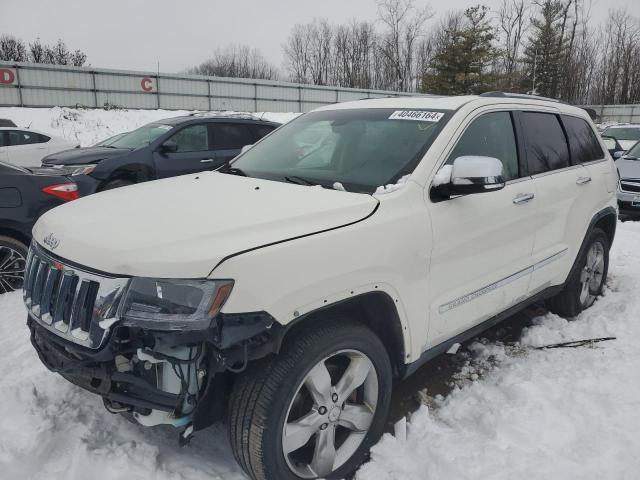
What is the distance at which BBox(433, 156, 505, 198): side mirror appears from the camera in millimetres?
2529

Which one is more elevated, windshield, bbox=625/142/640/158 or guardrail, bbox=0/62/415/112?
guardrail, bbox=0/62/415/112

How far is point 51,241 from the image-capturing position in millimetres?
2301

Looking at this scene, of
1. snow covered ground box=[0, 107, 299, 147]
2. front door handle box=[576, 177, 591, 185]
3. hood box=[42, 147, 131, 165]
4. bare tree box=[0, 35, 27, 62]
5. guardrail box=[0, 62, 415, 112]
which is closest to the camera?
front door handle box=[576, 177, 591, 185]

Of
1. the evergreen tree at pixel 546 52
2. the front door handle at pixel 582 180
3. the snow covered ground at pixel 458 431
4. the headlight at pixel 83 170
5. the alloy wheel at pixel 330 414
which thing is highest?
the evergreen tree at pixel 546 52

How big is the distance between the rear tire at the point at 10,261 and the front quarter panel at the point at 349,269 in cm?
364

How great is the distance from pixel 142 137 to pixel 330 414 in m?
7.56

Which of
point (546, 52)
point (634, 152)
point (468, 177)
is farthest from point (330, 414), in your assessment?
point (546, 52)

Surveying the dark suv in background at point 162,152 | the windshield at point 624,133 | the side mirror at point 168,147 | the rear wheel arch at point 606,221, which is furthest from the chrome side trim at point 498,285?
the windshield at point 624,133

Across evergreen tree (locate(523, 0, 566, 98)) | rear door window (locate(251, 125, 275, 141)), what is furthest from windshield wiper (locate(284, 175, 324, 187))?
evergreen tree (locate(523, 0, 566, 98))

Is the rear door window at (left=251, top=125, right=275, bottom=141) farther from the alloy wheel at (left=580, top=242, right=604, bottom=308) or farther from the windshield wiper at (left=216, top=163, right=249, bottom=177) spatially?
the alloy wheel at (left=580, top=242, right=604, bottom=308)

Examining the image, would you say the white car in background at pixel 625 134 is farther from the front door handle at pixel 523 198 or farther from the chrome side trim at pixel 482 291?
the chrome side trim at pixel 482 291

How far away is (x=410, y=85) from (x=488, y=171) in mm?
53840

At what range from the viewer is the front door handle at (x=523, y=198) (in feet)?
10.4

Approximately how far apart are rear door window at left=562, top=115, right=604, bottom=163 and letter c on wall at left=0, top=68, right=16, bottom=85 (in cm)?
2584
